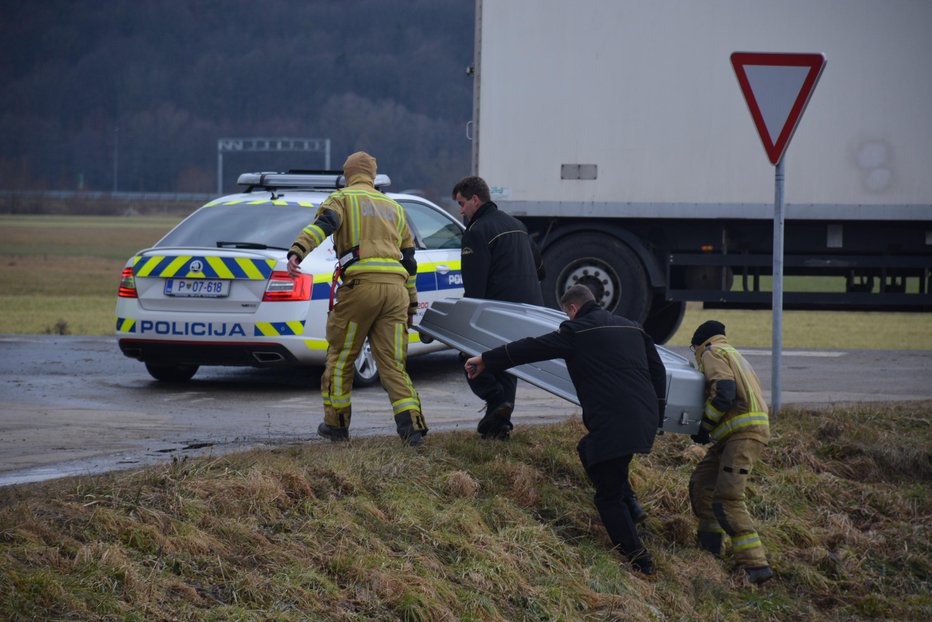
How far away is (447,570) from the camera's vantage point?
548 centimetres

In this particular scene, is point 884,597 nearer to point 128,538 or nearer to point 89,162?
point 128,538

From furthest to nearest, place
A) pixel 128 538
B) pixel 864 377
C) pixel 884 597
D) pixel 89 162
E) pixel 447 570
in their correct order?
pixel 89 162 < pixel 864 377 < pixel 884 597 < pixel 447 570 < pixel 128 538

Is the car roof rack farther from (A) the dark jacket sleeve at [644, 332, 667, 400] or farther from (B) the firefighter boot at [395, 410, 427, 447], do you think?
(A) the dark jacket sleeve at [644, 332, 667, 400]

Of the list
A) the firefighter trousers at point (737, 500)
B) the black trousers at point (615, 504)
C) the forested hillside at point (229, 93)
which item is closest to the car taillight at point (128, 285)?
the black trousers at point (615, 504)

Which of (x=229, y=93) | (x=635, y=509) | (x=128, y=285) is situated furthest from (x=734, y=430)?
(x=229, y=93)

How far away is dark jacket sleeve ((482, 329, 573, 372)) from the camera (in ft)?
20.1

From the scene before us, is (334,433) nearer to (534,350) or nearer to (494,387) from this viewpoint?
(494,387)

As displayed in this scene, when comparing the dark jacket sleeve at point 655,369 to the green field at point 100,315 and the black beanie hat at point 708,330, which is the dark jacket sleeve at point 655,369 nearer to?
the black beanie hat at point 708,330

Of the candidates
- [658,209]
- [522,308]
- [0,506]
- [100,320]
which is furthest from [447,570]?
[100,320]

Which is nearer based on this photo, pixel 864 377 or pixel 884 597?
pixel 884 597

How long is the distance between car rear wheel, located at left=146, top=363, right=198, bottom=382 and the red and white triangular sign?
17.2 ft

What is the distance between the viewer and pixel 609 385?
6.04m

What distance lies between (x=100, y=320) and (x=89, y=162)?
136501 mm

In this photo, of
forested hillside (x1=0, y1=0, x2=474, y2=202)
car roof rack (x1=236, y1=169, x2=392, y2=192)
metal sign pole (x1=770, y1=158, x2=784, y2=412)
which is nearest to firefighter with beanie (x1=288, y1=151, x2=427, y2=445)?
metal sign pole (x1=770, y1=158, x2=784, y2=412)
